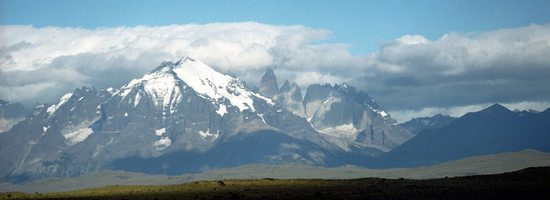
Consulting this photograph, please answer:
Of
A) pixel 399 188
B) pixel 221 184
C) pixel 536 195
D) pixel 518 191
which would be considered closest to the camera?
pixel 536 195

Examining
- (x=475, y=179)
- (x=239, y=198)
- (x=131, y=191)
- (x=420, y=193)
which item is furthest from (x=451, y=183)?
(x=131, y=191)

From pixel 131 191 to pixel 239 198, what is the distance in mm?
35074

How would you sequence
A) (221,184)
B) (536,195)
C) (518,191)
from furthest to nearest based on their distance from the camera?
(221,184)
(518,191)
(536,195)

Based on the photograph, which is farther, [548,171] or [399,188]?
[548,171]

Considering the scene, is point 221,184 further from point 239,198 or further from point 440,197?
point 440,197

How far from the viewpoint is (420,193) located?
120 metres

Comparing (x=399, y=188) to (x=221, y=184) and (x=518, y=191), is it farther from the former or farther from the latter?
(x=221, y=184)

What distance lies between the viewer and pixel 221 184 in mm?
157625

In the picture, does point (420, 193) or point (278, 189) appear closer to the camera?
point (420, 193)

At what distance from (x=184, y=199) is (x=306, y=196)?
16899mm

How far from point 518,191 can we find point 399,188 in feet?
68.2

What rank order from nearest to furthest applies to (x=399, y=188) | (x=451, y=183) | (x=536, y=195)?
(x=536, y=195)
(x=399, y=188)
(x=451, y=183)

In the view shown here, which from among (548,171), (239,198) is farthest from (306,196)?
(548,171)

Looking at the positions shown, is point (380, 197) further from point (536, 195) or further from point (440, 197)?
point (536, 195)
